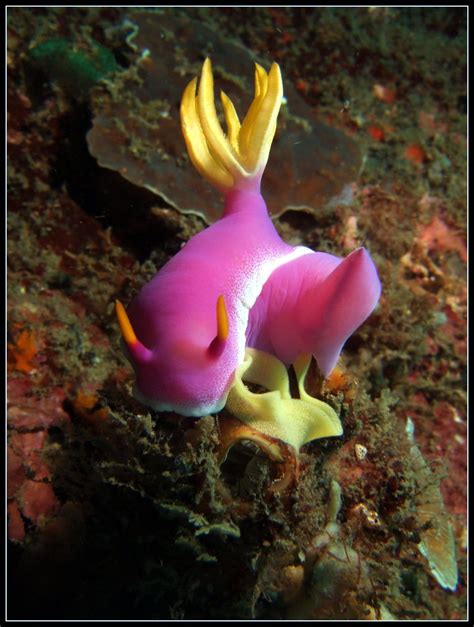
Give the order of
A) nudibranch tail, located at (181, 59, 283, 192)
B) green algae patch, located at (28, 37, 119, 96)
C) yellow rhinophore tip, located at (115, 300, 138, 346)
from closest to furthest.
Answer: yellow rhinophore tip, located at (115, 300, 138, 346)
nudibranch tail, located at (181, 59, 283, 192)
green algae patch, located at (28, 37, 119, 96)

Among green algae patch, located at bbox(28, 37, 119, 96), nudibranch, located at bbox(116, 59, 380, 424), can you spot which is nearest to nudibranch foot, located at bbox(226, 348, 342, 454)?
nudibranch, located at bbox(116, 59, 380, 424)

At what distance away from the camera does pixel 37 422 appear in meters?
2.71

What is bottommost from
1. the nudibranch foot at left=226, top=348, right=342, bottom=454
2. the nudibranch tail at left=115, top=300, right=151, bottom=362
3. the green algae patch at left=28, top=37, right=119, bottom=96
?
the green algae patch at left=28, top=37, right=119, bottom=96

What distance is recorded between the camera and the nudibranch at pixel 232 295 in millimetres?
1445

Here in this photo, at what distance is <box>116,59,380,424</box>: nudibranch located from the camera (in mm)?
1445

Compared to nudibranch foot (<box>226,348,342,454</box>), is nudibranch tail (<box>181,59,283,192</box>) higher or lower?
higher

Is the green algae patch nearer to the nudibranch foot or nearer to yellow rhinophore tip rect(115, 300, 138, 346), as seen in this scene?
yellow rhinophore tip rect(115, 300, 138, 346)

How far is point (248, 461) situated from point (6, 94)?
3636mm

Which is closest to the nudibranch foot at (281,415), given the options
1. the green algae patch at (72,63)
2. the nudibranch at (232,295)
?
the nudibranch at (232,295)

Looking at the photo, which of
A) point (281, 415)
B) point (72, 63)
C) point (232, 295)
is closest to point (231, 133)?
point (232, 295)

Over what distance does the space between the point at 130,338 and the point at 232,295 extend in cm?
41

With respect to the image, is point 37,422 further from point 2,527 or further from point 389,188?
point 389,188

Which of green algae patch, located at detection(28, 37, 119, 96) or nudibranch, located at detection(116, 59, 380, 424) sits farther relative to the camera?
green algae patch, located at detection(28, 37, 119, 96)

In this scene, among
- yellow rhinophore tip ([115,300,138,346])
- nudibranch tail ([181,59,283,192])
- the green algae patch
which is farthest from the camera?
the green algae patch
